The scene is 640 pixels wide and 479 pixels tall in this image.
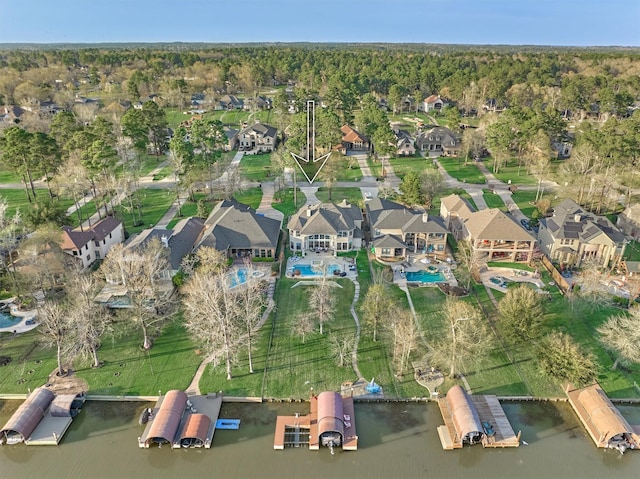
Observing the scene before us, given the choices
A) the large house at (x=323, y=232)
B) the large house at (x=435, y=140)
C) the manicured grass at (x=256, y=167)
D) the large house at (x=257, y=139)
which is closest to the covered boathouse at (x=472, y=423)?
the large house at (x=323, y=232)

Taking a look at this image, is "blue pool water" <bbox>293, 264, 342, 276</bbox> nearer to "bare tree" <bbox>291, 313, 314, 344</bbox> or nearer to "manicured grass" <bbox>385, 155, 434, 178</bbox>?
"bare tree" <bbox>291, 313, 314, 344</bbox>

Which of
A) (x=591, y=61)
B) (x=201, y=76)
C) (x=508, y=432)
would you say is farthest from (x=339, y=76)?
(x=508, y=432)

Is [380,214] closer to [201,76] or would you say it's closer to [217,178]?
[217,178]

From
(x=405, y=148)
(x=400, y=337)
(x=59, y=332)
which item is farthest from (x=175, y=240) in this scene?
(x=405, y=148)

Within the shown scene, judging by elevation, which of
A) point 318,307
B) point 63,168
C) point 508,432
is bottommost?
point 508,432

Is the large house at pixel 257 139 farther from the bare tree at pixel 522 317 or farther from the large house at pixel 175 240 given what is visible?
the bare tree at pixel 522 317

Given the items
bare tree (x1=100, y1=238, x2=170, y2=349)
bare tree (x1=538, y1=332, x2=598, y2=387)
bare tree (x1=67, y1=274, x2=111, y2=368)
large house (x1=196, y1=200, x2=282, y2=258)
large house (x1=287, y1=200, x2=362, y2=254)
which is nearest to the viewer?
bare tree (x1=538, y1=332, x2=598, y2=387)

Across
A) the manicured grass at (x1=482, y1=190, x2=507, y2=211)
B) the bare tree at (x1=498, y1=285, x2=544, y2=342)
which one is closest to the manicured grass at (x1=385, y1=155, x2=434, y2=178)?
the manicured grass at (x1=482, y1=190, x2=507, y2=211)

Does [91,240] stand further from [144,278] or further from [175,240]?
[144,278]
